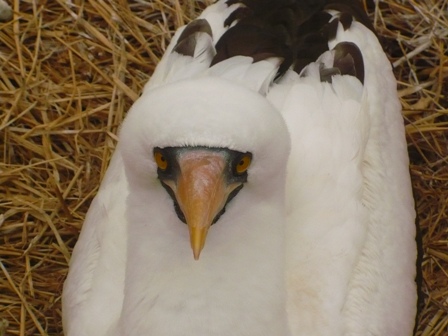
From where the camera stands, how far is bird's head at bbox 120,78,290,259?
Result: 6.66 ft

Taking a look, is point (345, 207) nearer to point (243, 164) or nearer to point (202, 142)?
point (243, 164)

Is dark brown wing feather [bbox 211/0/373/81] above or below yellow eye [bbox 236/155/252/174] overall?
below

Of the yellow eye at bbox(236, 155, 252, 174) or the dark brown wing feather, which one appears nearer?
the yellow eye at bbox(236, 155, 252, 174)

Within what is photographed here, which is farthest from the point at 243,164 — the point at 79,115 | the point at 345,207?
the point at 79,115

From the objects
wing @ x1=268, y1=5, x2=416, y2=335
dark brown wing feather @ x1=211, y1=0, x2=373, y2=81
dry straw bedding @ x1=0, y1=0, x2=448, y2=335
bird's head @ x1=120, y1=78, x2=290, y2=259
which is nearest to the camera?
bird's head @ x1=120, y1=78, x2=290, y2=259

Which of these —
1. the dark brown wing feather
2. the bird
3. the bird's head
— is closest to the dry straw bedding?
the bird

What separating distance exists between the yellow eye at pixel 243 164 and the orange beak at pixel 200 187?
0.16 feet

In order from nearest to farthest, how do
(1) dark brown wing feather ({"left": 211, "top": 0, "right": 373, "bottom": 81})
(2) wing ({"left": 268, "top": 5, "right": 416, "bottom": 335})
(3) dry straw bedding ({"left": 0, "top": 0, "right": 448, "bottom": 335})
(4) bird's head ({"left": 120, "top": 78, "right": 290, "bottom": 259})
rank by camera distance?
(4) bird's head ({"left": 120, "top": 78, "right": 290, "bottom": 259})
(2) wing ({"left": 268, "top": 5, "right": 416, "bottom": 335})
(1) dark brown wing feather ({"left": 211, "top": 0, "right": 373, "bottom": 81})
(3) dry straw bedding ({"left": 0, "top": 0, "right": 448, "bottom": 335})

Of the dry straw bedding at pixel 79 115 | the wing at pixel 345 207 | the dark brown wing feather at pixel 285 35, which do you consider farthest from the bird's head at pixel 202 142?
the dry straw bedding at pixel 79 115

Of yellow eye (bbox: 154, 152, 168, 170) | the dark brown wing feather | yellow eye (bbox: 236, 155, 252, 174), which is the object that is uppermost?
yellow eye (bbox: 154, 152, 168, 170)

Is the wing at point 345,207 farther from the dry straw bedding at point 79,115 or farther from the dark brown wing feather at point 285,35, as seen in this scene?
the dry straw bedding at point 79,115

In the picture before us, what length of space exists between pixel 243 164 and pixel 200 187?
4.9 inches

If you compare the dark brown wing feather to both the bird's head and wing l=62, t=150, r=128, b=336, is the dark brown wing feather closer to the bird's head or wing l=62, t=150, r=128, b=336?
wing l=62, t=150, r=128, b=336

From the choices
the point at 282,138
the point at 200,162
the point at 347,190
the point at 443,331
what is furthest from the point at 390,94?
the point at 200,162
